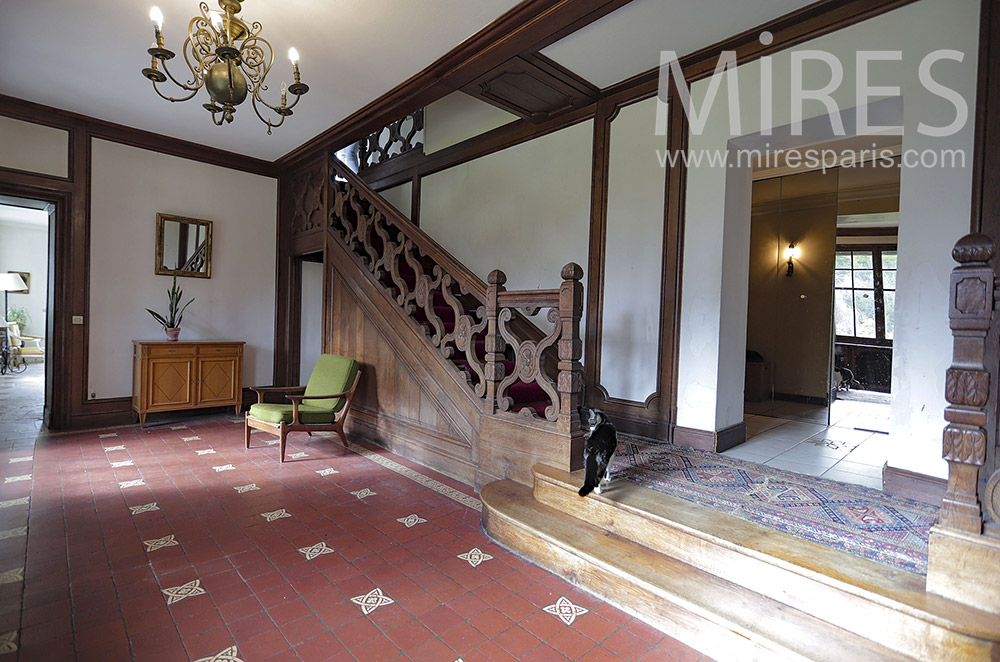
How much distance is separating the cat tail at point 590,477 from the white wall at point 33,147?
656 centimetres

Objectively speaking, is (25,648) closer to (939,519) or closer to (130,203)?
(939,519)

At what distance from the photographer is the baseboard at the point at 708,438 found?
3748 mm

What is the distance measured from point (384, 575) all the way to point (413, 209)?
5243 mm

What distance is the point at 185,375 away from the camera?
5812mm

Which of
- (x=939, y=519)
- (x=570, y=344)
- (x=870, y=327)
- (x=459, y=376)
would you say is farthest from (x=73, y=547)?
(x=870, y=327)

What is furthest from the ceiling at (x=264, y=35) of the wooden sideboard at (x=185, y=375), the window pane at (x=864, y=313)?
the window pane at (x=864, y=313)

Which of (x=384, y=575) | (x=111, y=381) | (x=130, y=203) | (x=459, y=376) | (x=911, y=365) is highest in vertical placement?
(x=130, y=203)

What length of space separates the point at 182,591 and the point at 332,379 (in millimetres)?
2799

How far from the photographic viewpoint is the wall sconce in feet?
19.7

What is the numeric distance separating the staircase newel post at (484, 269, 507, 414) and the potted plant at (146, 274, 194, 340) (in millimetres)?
4425

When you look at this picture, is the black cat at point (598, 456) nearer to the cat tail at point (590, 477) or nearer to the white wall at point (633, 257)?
the cat tail at point (590, 477)

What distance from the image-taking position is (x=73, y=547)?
2.74m

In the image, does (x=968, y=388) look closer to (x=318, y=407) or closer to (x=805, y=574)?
(x=805, y=574)

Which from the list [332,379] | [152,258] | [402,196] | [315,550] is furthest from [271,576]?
[402,196]
